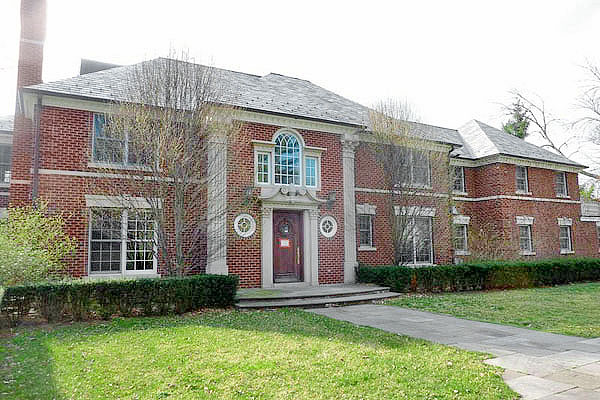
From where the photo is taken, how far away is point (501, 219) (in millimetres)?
19438

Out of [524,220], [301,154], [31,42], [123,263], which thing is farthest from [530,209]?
[31,42]

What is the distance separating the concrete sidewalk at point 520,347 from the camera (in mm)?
4582

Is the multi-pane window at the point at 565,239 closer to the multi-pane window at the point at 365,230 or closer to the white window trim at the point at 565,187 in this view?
the white window trim at the point at 565,187

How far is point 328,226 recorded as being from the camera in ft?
47.4

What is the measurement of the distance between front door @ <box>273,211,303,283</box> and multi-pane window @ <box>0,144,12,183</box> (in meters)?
11.0

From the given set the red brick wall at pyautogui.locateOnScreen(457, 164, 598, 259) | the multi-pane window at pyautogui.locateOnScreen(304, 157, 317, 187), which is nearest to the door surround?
the multi-pane window at pyautogui.locateOnScreen(304, 157, 317, 187)

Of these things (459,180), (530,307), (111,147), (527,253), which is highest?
(459,180)

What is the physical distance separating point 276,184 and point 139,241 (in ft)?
15.4

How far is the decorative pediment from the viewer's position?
43.5 feet

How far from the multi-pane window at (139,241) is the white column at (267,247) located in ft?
11.0

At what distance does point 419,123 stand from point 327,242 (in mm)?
6049

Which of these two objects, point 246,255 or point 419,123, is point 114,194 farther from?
point 419,123

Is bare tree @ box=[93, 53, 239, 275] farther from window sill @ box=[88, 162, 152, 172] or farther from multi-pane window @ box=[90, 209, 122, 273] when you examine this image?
multi-pane window @ box=[90, 209, 122, 273]

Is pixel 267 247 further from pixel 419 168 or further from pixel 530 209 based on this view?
pixel 530 209
